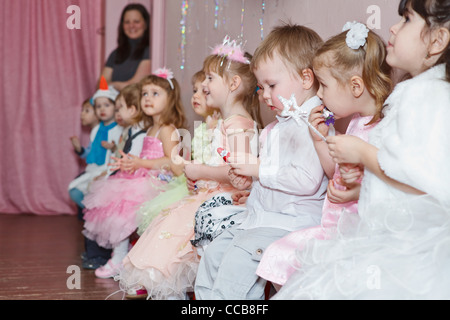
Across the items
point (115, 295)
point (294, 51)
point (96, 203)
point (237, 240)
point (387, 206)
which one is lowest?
point (115, 295)

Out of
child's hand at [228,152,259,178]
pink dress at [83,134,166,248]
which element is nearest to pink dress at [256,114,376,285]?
child's hand at [228,152,259,178]

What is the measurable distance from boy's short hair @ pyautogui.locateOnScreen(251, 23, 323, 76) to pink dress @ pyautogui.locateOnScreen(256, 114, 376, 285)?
0.28 metres

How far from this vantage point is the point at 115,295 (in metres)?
2.43

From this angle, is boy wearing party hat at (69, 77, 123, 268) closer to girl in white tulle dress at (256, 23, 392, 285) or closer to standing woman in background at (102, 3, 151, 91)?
standing woman in background at (102, 3, 151, 91)

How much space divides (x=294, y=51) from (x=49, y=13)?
386cm

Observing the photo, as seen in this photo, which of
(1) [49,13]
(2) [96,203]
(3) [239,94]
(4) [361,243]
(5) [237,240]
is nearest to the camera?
(4) [361,243]

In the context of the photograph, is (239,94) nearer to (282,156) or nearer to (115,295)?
(282,156)

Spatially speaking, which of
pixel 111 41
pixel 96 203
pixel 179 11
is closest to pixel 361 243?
pixel 96 203

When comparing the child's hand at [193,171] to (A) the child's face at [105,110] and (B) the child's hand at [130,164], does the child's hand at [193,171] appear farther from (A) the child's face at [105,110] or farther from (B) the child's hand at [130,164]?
(A) the child's face at [105,110]

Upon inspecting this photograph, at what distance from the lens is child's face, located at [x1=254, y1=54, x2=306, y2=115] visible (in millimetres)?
1735

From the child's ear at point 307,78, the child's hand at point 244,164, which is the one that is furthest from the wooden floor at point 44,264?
the child's ear at point 307,78

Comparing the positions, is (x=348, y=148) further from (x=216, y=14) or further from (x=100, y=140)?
(x=100, y=140)

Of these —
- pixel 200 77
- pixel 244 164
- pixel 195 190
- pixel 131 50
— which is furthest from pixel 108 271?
pixel 131 50

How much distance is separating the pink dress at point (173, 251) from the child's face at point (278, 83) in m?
0.28
